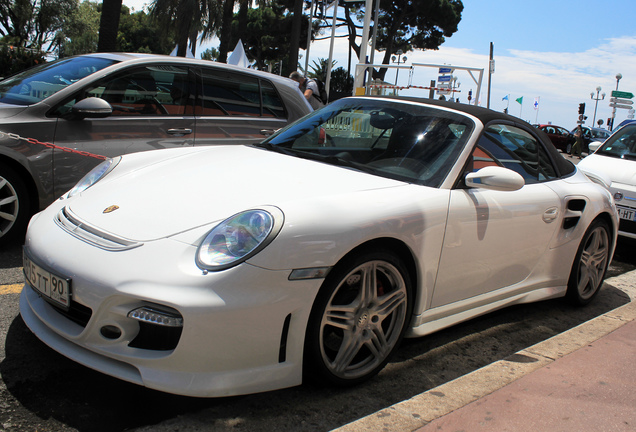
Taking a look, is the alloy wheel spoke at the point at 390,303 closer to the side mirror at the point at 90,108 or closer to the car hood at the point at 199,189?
the car hood at the point at 199,189

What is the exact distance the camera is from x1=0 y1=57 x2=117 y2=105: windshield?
14.8ft

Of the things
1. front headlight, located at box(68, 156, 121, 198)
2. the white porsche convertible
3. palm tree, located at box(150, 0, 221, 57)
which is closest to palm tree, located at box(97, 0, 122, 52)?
front headlight, located at box(68, 156, 121, 198)

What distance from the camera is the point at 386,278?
270 centimetres

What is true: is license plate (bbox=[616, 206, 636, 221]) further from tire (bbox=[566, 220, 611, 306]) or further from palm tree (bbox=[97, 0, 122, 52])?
palm tree (bbox=[97, 0, 122, 52])

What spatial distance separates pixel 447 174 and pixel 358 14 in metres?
44.0

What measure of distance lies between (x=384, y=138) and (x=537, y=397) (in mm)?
1556

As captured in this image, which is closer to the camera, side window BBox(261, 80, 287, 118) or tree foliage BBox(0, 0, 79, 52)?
side window BBox(261, 80, 287, 118)

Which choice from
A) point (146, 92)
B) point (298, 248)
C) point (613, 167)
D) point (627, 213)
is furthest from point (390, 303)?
point (613, 167)

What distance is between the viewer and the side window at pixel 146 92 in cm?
469

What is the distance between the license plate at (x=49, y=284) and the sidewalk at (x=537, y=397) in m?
1.19

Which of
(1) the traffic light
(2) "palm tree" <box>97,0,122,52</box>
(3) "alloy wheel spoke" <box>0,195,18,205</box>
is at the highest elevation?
(1) the traffic light

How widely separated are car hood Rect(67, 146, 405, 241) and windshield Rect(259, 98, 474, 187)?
177 mm

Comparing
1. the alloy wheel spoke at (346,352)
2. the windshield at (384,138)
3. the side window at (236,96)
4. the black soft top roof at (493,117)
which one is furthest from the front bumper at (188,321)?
the side window at (236,96)

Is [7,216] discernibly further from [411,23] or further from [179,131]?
[411,23]
